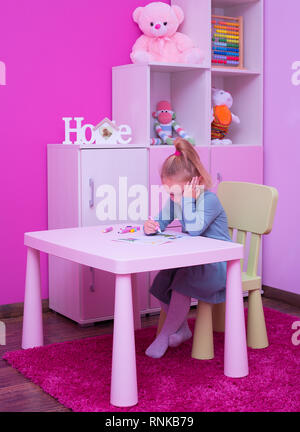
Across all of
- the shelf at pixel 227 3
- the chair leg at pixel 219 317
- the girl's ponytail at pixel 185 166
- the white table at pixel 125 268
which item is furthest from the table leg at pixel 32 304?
the shelf at pixel 227 3

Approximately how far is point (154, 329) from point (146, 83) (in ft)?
4.00

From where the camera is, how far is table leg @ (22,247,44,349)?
2.68m

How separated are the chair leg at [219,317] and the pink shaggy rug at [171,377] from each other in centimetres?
7

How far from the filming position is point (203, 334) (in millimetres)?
2551

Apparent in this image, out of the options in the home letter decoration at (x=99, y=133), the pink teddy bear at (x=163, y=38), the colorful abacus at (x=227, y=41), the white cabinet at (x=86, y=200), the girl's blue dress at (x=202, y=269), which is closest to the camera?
the girl's blue dress at (x=202, y=269)

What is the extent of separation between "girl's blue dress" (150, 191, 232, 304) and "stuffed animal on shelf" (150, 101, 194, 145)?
36.1 inches

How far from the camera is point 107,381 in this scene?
7.55 feet

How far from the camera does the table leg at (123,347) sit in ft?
6.73

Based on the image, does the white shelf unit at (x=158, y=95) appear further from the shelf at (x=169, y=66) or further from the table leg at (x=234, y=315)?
the table leg at (x=234, y=315)

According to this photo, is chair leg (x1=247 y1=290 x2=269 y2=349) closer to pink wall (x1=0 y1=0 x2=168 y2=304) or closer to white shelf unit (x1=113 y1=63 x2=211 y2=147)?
white shelf unit (x1=113 y1=63 x2=211 y2=147)

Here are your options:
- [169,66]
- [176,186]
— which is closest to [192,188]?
[176,186]

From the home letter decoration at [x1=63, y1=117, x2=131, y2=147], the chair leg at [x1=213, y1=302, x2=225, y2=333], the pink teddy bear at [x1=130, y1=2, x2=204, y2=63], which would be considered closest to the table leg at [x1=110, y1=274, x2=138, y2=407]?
the chair leg at [x1=213, y1=302, x2=225, y2=333]

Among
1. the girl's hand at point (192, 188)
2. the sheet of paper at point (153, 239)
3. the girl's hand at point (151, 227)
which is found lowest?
the sheet of paper at point (153, 239)

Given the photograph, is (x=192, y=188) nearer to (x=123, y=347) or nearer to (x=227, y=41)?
(x=123, y=347)
